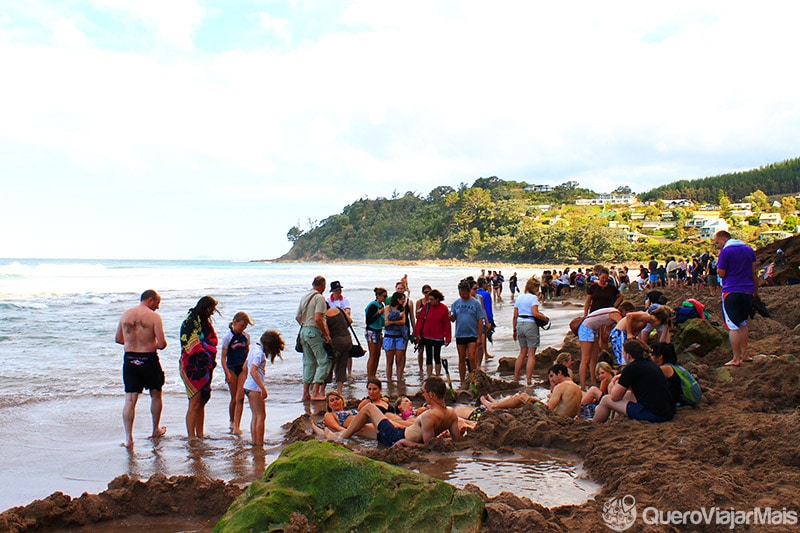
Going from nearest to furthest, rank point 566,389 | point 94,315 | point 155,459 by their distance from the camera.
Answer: point 155,459, point 566,389, point 94,315

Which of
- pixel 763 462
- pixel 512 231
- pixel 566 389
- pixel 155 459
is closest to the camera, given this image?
pixel 763 462

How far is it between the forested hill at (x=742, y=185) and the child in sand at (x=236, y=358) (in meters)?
166

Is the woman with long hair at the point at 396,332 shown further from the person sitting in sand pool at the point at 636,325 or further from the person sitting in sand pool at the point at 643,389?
the person sitting in sand pool at the point at 643,389

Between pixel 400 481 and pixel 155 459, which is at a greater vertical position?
pixel 400 481

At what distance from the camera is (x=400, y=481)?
12.1ft

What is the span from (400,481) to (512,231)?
406 feet

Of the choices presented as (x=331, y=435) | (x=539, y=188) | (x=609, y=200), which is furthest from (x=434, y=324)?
(x=539, y=188)

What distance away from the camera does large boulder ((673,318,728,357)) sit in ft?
30.9

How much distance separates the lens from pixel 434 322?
34.1 feet

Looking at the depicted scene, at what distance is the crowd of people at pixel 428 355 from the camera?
6.38 meters

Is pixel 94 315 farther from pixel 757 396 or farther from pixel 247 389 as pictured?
pixel 757 396

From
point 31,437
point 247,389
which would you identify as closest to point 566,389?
point 247,389

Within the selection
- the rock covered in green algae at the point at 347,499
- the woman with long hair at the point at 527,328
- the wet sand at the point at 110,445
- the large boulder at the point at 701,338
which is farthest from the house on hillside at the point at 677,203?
the rock covered in green algae at the point at 347,499

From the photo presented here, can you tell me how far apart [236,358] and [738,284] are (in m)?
6.14
